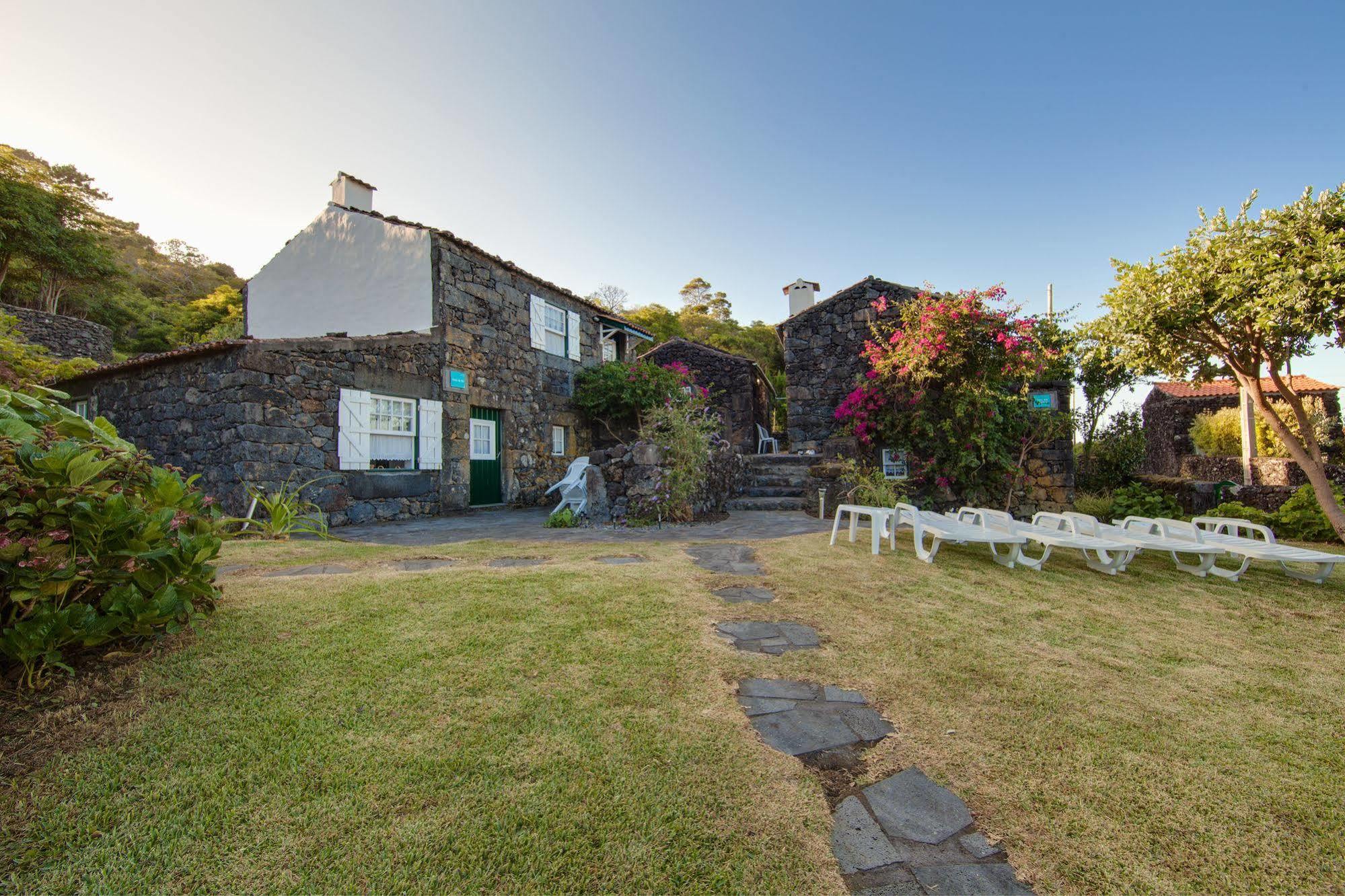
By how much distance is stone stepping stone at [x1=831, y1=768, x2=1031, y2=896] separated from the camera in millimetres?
1483

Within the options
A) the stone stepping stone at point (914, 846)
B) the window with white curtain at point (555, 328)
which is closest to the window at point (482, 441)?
the window with white curtain at point (555, 328)

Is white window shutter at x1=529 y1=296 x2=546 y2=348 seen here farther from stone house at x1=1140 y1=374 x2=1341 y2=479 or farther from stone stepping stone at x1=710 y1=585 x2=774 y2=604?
stone house at x1=1140 y1=374 x2=1341 y2=479

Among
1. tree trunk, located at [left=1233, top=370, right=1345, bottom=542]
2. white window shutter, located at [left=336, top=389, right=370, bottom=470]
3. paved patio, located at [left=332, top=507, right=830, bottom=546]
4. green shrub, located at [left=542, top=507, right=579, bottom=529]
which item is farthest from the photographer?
white window shutter, located at [left=336, top=389, right=370, bottom=470]

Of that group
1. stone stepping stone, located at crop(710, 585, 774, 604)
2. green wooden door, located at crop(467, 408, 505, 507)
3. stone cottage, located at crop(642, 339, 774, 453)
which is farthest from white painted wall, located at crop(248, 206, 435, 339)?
stone cottage, located at crop(642, 339, 774, 453)

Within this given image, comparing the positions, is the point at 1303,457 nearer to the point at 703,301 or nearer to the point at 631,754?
the point at 631,754

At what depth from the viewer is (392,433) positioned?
30.5 ft

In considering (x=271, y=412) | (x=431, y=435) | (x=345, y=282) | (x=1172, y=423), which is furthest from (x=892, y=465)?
(x=1172, y=423)

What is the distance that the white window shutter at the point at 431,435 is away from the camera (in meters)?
9.76

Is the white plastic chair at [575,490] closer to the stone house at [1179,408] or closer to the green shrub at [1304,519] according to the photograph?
the green shrub at [1304,519]

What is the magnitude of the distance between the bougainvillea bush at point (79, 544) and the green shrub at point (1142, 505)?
12558 mm

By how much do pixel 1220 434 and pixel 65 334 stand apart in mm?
33573

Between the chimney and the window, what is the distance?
5.03m

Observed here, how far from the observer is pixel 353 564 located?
4.68 meters

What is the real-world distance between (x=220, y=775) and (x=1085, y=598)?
5292 millimetres
